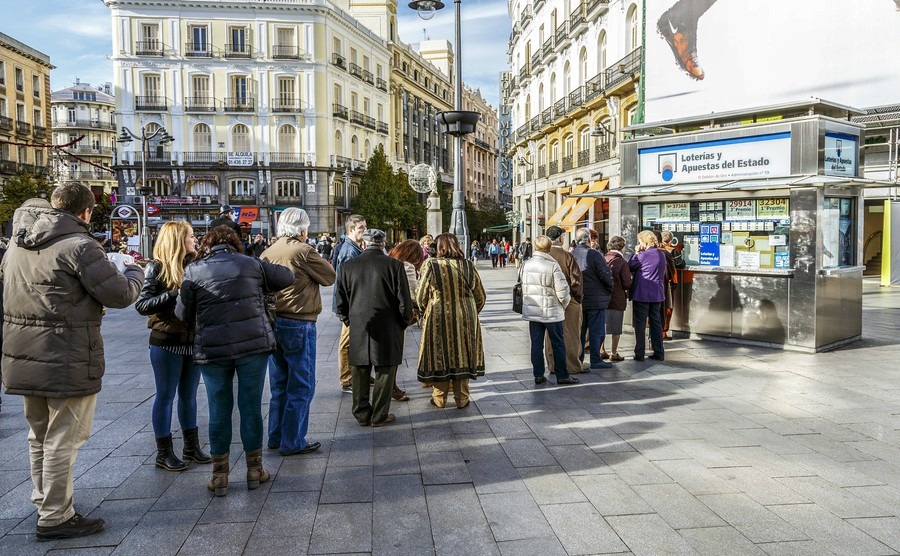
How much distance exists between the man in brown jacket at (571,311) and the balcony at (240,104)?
44.2 m

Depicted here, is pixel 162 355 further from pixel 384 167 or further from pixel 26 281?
pixel 384 167

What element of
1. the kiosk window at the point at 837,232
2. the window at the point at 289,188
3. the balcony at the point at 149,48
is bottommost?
the kiosk window at the point at 837,232

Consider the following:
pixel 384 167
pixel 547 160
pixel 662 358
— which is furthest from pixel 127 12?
pixel 662 358

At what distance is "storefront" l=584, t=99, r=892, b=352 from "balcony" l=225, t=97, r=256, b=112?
1651 inches

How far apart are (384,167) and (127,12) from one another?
2020 centimetres

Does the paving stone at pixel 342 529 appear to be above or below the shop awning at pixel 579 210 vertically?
below

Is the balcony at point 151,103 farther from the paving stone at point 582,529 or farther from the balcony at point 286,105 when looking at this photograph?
the paving stone at point 582,529

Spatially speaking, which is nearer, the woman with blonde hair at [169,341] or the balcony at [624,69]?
the woman with blonde hair at [169,341]

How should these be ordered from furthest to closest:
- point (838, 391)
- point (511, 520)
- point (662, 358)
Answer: point (662, 358) < point (838, 391) < point (511, 520)

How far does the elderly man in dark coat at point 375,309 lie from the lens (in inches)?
222

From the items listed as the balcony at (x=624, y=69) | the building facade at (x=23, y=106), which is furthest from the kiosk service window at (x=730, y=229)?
the building facade at (x=23, y=106)

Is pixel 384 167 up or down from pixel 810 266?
up

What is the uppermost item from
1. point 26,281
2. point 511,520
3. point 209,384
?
point 26,281

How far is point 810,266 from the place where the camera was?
29.3 ft
